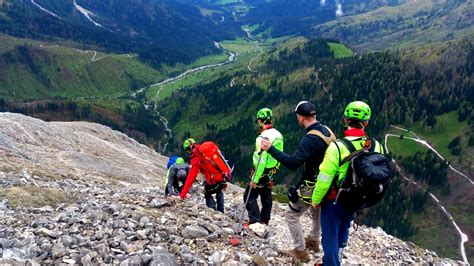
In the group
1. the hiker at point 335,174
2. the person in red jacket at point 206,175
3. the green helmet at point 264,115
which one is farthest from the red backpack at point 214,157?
the hiker at point 335,174

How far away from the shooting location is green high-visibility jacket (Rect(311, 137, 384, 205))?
486 inches

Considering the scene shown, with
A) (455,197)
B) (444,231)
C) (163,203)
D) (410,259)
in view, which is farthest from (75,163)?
(455,197)

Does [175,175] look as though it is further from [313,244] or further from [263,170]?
[313,244]

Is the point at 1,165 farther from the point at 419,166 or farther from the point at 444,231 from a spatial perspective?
the point at 419,166

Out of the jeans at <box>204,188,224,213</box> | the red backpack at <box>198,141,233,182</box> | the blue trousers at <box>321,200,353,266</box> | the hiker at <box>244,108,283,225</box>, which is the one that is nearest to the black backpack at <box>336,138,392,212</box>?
→ the blue trousers at <box>321,200,353,266</box>

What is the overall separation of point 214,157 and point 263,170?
338cm

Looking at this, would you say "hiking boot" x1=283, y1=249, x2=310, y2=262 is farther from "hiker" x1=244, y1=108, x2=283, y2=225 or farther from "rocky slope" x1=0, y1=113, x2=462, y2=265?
"hiker" x1=244, y1=108, x2=283, y2=225

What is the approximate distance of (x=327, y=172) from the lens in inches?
493

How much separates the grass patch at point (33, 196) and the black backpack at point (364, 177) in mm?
15663

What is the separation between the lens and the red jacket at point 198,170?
20.4m

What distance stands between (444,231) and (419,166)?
42.8m

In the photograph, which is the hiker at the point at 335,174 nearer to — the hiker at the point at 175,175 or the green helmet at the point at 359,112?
the green helmet at the point at 359,112

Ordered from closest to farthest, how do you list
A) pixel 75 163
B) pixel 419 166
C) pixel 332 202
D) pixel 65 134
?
pixel 332 202, pixel 75 163, pixel 65 134, pixel 419 166

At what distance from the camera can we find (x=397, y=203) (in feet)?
539
